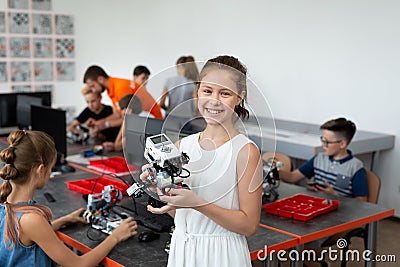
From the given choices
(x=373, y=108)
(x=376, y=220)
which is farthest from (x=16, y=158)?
(x=373, y=108)

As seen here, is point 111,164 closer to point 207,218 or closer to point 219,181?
point 207,218

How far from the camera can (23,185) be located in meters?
2.00

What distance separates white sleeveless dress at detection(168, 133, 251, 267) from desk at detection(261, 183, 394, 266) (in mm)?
622

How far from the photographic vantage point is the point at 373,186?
126 inches

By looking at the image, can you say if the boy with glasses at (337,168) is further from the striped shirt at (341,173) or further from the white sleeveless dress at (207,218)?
the white sleeveless dress at (207,218)

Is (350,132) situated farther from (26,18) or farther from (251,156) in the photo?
(26,18)

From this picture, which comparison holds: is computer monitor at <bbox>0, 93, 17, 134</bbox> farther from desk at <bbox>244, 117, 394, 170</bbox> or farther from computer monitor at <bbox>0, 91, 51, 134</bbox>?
desk at <bbox>244, 117, 394, 170</bbox>

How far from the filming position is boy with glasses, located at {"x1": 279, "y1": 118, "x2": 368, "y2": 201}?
3.20m

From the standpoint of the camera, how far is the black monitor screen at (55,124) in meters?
3.41

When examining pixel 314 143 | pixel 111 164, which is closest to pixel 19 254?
pixel 111 164

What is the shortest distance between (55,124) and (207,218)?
2.02 m

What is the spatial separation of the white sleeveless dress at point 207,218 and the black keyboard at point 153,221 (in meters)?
0.48

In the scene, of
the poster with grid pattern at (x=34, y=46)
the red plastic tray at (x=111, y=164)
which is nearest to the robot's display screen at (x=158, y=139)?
the red plastic tray at (x=111, y=164)

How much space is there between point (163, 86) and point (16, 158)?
2.37ft
